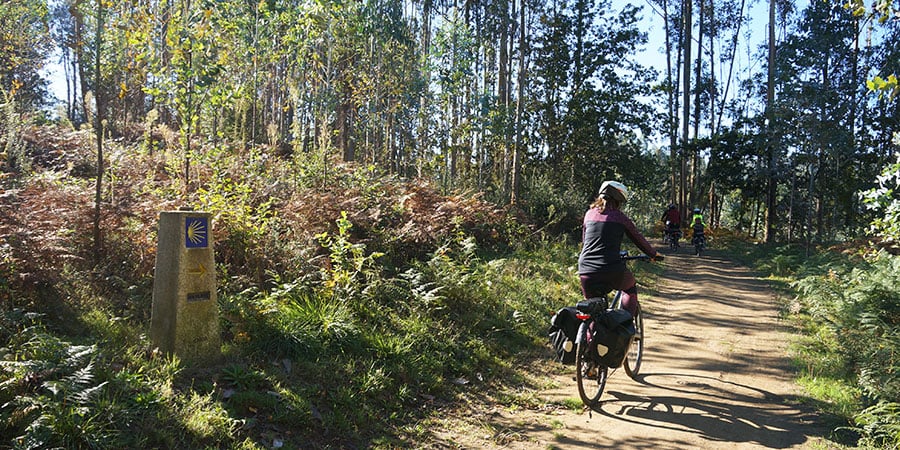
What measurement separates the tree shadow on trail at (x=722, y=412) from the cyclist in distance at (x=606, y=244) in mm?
1002

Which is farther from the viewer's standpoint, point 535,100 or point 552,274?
point 535,100

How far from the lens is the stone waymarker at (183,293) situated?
4652mm

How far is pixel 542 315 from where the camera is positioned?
8.73 meters

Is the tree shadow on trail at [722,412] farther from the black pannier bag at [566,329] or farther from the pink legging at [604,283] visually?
the pink legging at [604,283]

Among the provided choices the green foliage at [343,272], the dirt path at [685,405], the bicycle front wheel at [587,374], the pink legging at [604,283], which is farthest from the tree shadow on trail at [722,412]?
the green foliage at [343,272]

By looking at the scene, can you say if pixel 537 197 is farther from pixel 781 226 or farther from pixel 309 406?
pixel 781 226

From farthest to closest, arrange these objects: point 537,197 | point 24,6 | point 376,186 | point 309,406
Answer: point 537,197, point 24,6, point 376,186, point 309,406

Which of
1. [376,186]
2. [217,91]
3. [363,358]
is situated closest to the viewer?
[363,358]

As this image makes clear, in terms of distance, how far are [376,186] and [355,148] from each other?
15868 mm

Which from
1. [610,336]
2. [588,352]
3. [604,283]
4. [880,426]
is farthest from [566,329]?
[880,426]

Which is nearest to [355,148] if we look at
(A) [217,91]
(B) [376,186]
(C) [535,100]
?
(C) [535,100]

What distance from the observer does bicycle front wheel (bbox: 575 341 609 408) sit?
5266 mm

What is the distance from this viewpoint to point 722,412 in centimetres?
532

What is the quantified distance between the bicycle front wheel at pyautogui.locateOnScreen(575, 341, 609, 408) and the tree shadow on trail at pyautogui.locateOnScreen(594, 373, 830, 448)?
123 millimetres
